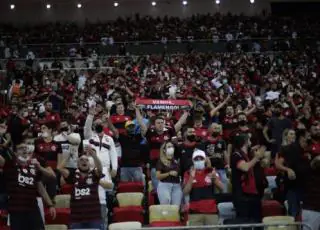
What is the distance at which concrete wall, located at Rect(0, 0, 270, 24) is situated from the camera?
4388cm

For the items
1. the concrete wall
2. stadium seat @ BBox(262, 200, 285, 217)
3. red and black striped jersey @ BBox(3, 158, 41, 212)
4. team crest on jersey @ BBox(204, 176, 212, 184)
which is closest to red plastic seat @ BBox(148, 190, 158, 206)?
team crest on jersey @ BBox(204, 176, 212, 184)

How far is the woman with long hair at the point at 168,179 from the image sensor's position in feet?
32.1

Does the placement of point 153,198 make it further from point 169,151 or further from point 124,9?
point 124,9

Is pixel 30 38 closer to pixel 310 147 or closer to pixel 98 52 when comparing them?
pixel 98 52

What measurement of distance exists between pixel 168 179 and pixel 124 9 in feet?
118

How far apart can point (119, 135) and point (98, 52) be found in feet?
67.4

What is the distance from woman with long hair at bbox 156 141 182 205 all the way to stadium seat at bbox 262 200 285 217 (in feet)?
4.31

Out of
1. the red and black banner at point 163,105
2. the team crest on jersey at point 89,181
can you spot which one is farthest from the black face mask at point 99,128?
the red and black banner at point 163,105

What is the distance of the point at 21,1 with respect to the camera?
1687 inches

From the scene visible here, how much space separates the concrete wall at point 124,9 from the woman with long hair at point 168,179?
3530 cm

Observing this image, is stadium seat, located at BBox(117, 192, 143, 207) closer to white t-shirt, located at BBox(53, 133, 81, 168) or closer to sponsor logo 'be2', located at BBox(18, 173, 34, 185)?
white t-shirt, located at BBox(53, 133, 81, 168)

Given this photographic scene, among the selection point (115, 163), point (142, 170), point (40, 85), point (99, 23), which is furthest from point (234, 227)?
point (99, 23)

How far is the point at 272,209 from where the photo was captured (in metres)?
9.75

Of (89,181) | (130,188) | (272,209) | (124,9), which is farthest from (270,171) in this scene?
(124,9)
